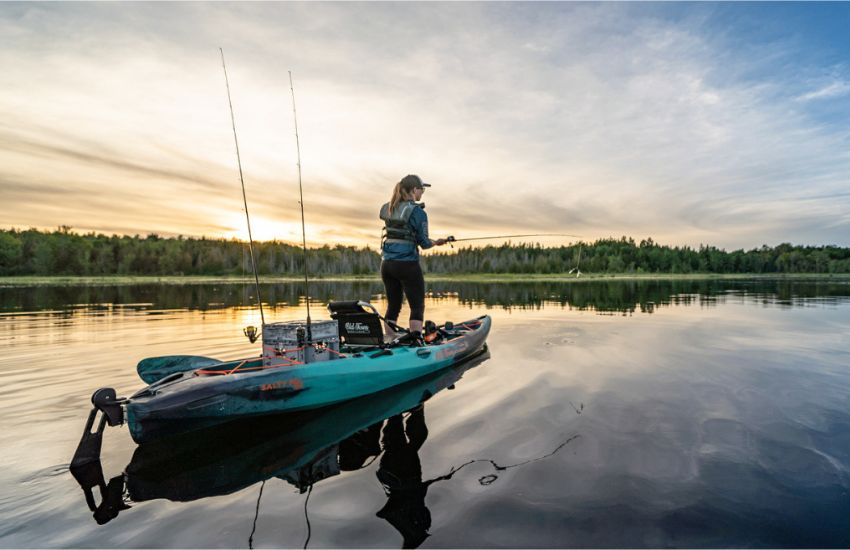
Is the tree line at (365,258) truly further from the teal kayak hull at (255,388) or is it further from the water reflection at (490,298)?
the teal kayak hull at (255,388)

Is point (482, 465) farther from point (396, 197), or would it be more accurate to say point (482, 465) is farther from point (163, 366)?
point (396, 197)

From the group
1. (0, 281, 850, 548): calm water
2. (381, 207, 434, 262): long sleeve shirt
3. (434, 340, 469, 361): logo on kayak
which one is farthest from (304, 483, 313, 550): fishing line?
(381, 207, 434, 262): long sleeve shirt

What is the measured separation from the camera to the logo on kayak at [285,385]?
5.96 metres

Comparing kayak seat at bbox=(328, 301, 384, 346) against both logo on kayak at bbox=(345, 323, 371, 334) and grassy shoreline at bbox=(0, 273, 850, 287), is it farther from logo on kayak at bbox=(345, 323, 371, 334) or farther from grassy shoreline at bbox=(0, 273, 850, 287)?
grassy shoreline at bbox=(0, 273, 850, 287)

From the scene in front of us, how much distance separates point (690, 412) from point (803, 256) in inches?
7860

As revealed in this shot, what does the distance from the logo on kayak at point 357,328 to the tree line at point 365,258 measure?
12016 cm

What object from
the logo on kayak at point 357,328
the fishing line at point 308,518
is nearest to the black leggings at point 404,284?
the logo on kayak at point 357,328

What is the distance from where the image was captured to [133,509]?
4.12 m

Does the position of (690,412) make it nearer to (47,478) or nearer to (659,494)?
(659,494)

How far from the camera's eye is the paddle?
21.4ft

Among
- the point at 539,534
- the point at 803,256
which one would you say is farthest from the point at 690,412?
the point at 803,256

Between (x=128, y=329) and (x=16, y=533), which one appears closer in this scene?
(x=16, y=533)

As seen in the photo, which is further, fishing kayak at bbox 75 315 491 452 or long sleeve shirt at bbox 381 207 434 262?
long sleeve shirt at bbox 381 207 434 262

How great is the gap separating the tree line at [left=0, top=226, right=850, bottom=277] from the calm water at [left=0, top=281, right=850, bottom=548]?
122 m
